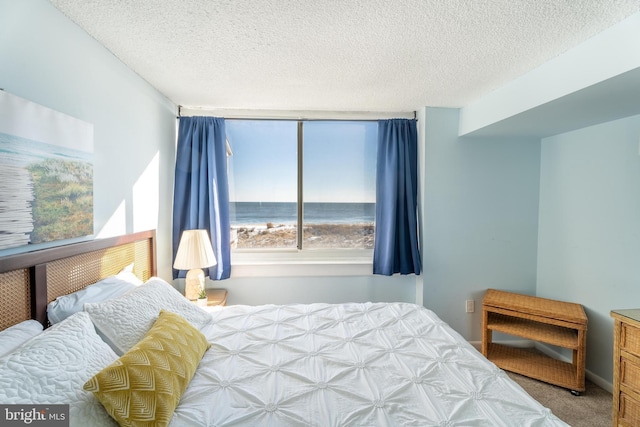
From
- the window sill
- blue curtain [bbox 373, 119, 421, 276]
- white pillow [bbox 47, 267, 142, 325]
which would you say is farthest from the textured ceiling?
the window sill

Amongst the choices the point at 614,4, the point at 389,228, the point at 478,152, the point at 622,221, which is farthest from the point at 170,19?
the point at 622,221

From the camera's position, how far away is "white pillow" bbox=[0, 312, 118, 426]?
85 cm

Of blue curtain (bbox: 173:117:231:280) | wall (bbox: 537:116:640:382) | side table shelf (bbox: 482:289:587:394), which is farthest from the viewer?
blue curtain (bbox: 173:117:231:280)

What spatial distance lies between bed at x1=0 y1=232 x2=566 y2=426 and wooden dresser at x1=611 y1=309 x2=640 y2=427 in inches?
40.8

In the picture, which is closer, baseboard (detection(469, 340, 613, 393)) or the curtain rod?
baseboard (detection(469, 340, 613, 393))

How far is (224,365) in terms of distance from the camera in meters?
1.41

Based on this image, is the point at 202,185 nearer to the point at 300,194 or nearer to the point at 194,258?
the point at 194,258

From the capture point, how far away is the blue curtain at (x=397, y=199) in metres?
2.95

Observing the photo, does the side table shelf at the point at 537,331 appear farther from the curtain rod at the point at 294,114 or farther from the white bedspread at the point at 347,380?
the curtain rod at the point at 294,114

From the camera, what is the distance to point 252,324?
1.88 m

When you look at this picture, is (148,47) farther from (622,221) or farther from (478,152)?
(622,221)

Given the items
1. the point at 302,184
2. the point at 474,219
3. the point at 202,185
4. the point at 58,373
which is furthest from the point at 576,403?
the point at 202,185

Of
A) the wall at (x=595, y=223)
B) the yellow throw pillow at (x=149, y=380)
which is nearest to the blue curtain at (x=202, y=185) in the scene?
the yellow throw pillow at (x=149, y=380)

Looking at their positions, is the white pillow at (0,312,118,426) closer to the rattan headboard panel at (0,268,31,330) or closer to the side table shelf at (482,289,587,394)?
the rattan headboard panel at (0,268,31,330)
